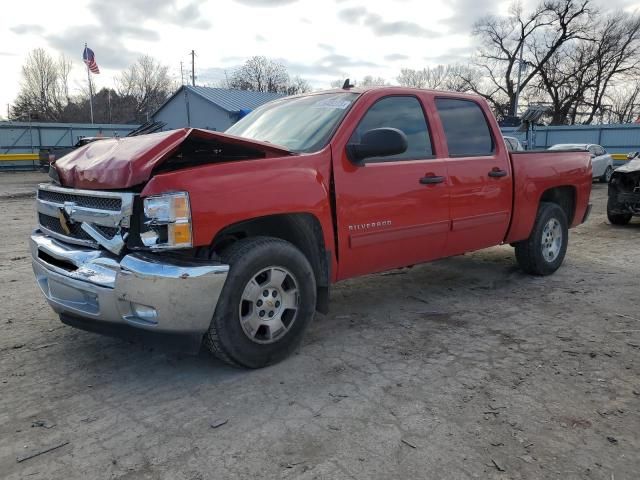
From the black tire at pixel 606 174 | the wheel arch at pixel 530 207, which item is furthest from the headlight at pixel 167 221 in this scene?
the black tire at pixel 606 174

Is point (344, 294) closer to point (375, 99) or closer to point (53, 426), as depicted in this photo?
point (375, 99)

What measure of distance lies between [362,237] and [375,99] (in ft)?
3.68

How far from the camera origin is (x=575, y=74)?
41.7m

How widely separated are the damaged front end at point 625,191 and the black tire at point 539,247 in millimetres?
4297

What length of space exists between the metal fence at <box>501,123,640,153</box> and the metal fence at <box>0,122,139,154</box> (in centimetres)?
2332

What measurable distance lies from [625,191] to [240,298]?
29.0 ft

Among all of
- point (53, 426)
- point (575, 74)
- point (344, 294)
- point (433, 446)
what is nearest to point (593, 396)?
point (433, 446)

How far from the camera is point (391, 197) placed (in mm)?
3850

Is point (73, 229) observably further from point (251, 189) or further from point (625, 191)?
point (625, 191)

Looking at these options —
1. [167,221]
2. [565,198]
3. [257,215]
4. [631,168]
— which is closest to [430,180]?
[257,215]

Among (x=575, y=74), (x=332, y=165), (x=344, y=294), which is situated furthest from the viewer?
(x=575, y=74)

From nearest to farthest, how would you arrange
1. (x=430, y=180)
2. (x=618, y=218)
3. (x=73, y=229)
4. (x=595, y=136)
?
(x=73, y=229), (x=430, y=180), (x=618, y=218), (x=595, y=136)

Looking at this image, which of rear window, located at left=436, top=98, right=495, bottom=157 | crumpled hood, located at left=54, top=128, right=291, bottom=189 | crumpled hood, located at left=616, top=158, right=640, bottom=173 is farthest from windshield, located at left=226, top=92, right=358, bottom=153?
crumpled hood, located at left=616, top=158, right=640, bottom=173

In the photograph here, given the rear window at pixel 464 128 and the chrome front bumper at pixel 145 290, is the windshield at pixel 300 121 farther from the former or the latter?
the chrome front bumper at pixel 145 290
